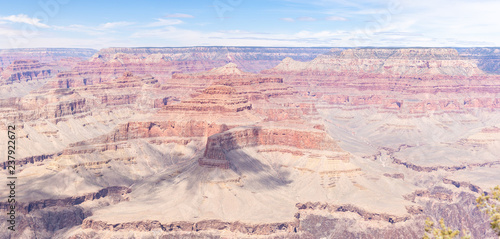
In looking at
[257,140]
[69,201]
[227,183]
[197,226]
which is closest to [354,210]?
[227,183]

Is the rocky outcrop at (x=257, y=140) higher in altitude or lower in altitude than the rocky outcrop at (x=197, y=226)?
higher

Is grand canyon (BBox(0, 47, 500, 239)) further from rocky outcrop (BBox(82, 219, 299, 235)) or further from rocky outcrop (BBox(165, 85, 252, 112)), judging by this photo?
rocky outcrop (BBox(165, 85, 252, 112))

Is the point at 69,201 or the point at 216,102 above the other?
the point at 216,102

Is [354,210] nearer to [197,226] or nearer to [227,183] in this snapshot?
[227,183]

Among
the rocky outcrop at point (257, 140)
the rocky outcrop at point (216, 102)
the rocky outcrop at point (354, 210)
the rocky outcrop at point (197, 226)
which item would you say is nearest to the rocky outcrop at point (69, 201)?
the rocky outcrop at point (197, 226)

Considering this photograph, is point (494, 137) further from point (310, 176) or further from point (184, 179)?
point (184, 179)

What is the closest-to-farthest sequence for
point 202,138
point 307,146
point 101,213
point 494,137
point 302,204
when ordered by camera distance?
point 101,213, point 302,204, point 307,146, point 202,138, point 494,137

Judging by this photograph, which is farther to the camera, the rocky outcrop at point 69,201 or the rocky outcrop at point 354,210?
the rocky outcrop at point 69,201

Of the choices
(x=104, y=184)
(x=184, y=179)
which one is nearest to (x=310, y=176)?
(x=184, y=179)

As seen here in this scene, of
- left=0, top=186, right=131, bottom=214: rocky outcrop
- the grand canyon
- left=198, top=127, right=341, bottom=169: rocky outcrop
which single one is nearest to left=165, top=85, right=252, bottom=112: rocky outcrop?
the grand canyon

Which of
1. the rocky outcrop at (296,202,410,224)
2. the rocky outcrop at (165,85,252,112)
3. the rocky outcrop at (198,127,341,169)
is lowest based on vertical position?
the rocky outcrop at (296,202,410,224)

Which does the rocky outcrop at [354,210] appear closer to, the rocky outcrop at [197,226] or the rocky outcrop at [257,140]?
the rocky outcrop at [197,226]
